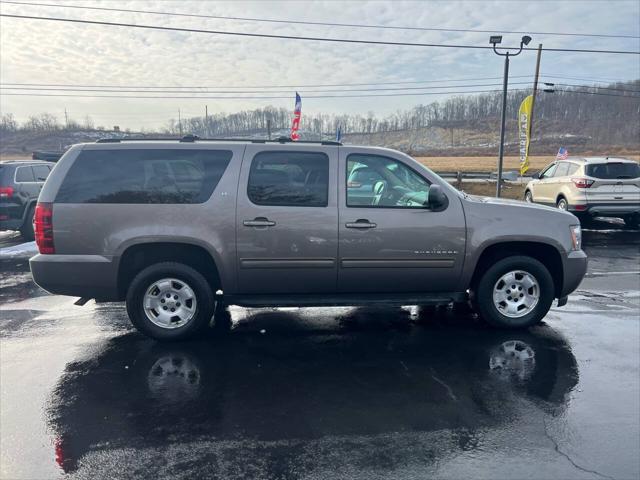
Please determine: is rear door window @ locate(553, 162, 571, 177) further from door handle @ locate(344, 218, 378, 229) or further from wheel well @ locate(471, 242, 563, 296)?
door handle @ locate(344, 218, 378, 229)

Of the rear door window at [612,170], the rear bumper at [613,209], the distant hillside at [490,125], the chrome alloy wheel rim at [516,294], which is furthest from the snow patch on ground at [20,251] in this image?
the distant hillside at [490,125]

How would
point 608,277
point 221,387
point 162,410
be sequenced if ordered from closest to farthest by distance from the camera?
1. point 162,410
2. point 221,387
3. point 608,277

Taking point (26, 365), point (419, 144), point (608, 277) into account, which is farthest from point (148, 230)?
point (419, 144)

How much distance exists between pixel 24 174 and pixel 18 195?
1.97 ft

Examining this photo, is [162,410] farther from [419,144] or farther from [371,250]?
[419,144]

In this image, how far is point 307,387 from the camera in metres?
3.96

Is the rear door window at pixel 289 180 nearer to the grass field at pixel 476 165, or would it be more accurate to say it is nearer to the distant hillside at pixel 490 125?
the grass field at pixel 476 165

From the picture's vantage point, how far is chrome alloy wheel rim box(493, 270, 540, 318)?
206 inches

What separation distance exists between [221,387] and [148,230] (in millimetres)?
1743

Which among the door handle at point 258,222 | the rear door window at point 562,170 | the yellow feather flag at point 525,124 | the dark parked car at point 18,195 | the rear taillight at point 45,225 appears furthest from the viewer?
the yellow feather flag at point 525,124

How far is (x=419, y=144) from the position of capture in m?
141

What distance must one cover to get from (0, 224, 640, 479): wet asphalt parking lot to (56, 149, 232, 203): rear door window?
59.7 inches

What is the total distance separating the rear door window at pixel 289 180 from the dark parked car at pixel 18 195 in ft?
27.9

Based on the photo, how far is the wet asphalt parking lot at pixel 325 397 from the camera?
2.97 meters
